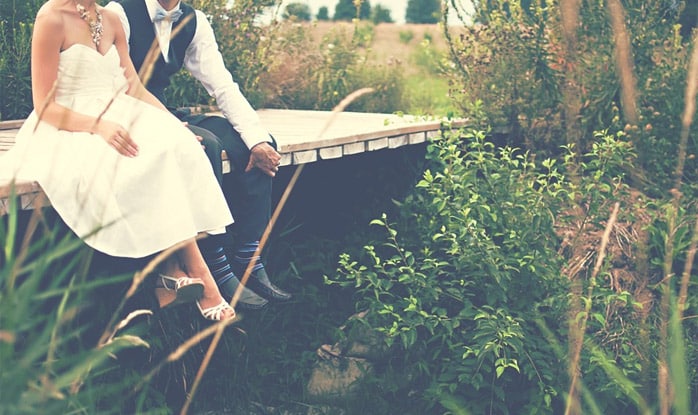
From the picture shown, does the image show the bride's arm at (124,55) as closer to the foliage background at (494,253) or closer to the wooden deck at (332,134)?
the wooden deck at (332,134)

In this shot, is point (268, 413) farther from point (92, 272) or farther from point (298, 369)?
point (92, 272)

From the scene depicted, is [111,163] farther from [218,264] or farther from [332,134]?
[332,134]

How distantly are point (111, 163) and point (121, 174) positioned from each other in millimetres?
53

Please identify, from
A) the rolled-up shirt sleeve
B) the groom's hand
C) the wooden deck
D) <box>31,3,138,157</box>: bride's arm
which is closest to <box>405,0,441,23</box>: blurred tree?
the wooden deck

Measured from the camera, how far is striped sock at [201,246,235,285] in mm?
3871

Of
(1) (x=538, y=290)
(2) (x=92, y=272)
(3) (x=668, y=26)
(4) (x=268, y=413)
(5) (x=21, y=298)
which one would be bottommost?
(4) (x=268, y=413)

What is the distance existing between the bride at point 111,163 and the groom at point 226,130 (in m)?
0.36

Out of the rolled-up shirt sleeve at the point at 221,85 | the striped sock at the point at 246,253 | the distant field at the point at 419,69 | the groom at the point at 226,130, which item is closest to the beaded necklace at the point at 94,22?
the groom at the point at 226,130

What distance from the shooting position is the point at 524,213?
4.78m

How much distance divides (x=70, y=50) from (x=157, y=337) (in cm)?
125

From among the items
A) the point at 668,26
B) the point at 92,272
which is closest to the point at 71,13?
the point at 92,272

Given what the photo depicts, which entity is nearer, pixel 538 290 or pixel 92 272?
pixel 92 272

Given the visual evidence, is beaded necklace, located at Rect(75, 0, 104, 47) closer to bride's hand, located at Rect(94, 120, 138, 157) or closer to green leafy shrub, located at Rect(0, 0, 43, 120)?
bride's hand, located at Rect(94, 120, 138, 157)

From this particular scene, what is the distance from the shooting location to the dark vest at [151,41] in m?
4.15
